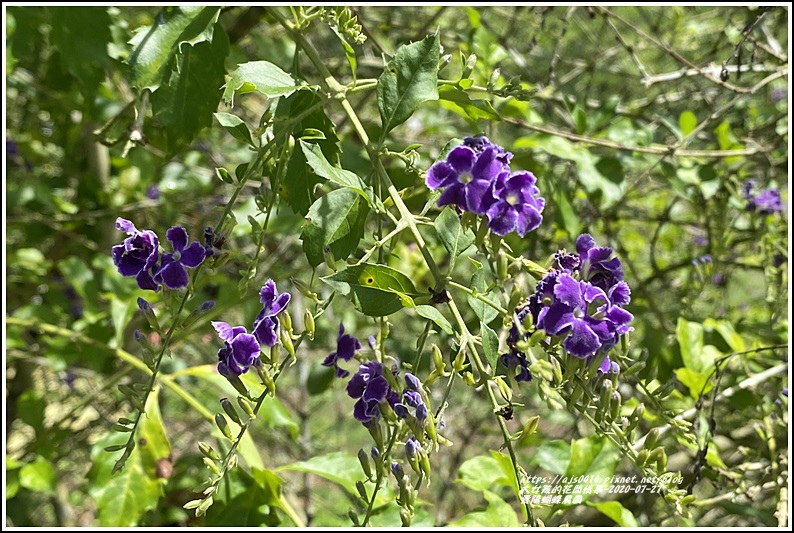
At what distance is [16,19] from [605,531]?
1.62m

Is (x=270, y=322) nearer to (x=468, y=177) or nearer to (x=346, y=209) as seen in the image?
(x=346, y=209)

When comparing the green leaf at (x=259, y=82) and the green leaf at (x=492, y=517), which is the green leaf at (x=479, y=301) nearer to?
the green leaf at (x=259, y=82)

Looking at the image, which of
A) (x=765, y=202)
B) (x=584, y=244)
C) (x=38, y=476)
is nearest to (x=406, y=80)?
(x=584, y=244)

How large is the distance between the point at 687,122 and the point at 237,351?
4.57 feet

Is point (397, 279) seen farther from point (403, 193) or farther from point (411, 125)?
point (411, 125)

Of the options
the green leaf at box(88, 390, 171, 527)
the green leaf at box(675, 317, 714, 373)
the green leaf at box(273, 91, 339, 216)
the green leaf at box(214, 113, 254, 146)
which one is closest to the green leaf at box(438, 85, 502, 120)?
the green leaf at box(273, 91, 339, 216)

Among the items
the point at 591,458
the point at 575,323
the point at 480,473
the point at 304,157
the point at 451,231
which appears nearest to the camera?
the point at 575,323

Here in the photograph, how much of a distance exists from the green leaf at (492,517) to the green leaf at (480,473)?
0.28ft

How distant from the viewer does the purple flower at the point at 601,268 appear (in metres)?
0.90

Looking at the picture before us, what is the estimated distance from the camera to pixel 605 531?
1.21 meters

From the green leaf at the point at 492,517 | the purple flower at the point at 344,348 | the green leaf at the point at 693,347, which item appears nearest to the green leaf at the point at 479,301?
the purple flower at the point at 344,348

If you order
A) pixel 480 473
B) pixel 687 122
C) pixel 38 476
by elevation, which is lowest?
pixel 38 476

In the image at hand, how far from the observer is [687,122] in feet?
5.85

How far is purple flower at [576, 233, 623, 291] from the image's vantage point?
903 mm
